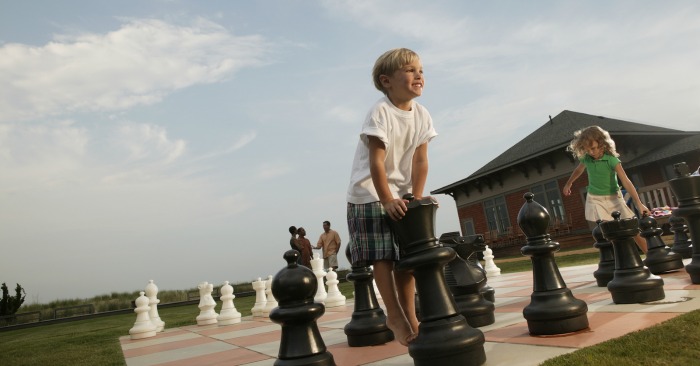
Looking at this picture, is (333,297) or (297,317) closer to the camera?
(297,317)

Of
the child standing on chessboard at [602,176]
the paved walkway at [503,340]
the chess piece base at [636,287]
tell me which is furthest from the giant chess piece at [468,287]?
the child standing on chessboard at [602,176]

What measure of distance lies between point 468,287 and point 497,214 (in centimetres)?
2060

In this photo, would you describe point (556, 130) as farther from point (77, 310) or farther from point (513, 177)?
A: point (77, 310)

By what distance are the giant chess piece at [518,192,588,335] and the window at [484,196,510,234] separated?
2048cm

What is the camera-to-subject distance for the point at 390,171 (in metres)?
2.25

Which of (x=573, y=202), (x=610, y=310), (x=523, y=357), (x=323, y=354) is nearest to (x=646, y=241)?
(x=610, y=310)

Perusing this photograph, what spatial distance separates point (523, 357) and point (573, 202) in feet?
63.5

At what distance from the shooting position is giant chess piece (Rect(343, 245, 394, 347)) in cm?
258

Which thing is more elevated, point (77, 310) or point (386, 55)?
point (386, 55)

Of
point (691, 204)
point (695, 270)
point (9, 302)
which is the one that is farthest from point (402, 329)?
point (9, 302)

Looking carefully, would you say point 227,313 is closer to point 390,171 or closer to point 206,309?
point 206,309

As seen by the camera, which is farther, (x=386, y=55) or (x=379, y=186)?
(x=386, y=55)

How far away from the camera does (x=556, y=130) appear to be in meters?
21.6

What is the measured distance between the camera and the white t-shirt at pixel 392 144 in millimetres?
2145
